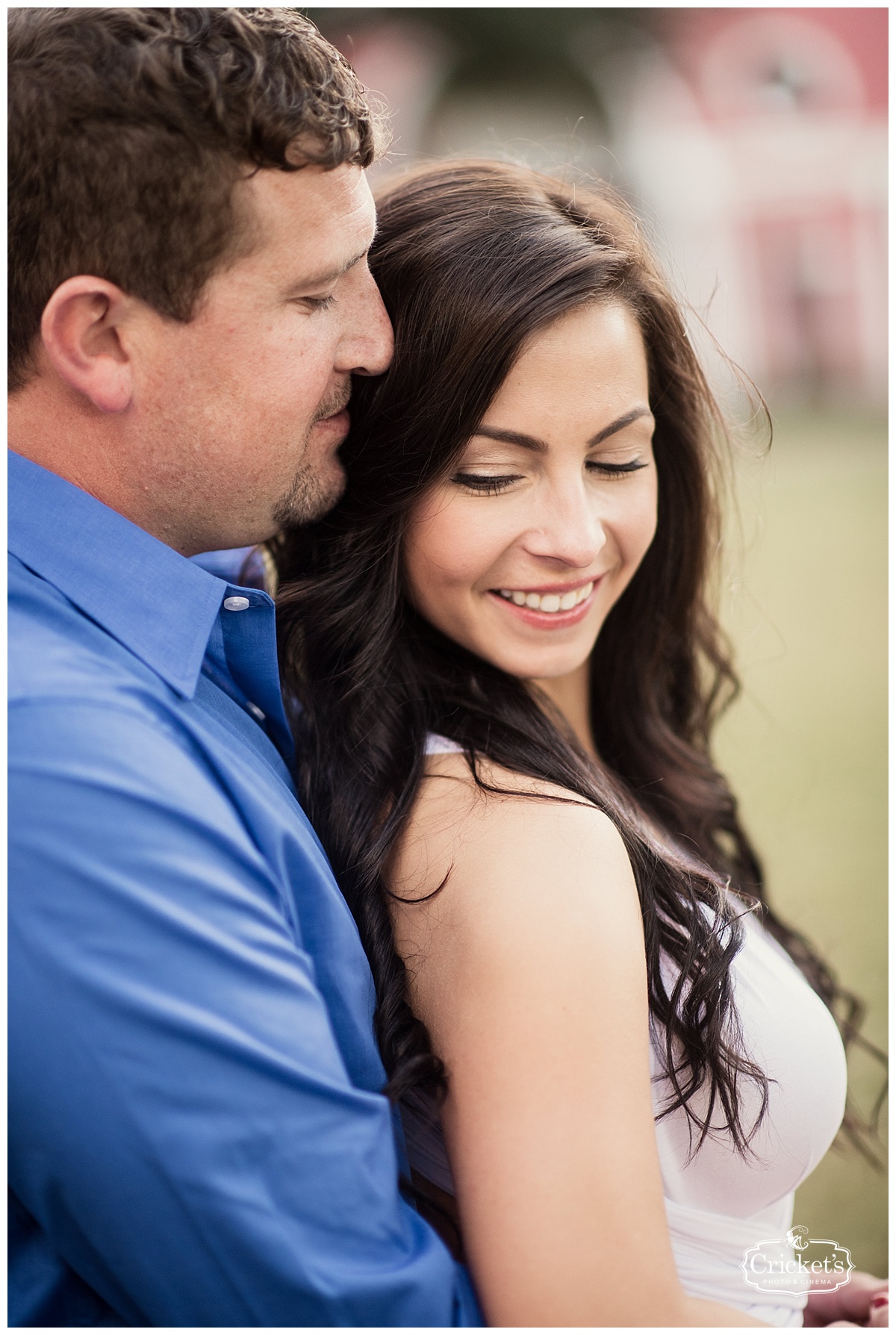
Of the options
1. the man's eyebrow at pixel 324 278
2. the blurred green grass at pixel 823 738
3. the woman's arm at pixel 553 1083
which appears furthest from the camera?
the blurred green grass at pixel 823 738

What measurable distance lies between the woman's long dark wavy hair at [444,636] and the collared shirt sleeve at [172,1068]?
0.26 metres

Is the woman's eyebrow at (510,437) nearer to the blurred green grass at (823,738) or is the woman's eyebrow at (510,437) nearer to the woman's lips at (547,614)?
the woman's lips at (547,614)

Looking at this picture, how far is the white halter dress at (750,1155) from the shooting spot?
1.83 m

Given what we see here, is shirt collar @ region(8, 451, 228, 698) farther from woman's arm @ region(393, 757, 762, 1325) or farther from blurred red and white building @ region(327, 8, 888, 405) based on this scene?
blurred red and white building @ region(327, 8, 888, 405)

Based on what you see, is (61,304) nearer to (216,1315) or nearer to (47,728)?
(47,728)

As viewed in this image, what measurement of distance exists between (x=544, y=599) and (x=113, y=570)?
0.87 meters

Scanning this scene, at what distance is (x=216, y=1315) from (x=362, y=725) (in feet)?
3.27

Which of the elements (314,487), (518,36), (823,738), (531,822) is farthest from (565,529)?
(518,36)

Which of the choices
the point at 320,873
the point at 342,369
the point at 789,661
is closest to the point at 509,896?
the point at 320,873

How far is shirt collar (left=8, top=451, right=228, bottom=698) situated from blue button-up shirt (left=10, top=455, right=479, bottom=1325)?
1.8 inches

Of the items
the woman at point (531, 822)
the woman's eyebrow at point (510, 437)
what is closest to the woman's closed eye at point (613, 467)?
the woman at point (531, 822)

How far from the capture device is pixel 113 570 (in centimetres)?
164

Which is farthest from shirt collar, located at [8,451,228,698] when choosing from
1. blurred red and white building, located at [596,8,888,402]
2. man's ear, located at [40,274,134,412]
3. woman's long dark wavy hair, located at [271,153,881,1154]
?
blurred red and white building, located at [596,8,888,402]

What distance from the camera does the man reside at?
129 centimetres
